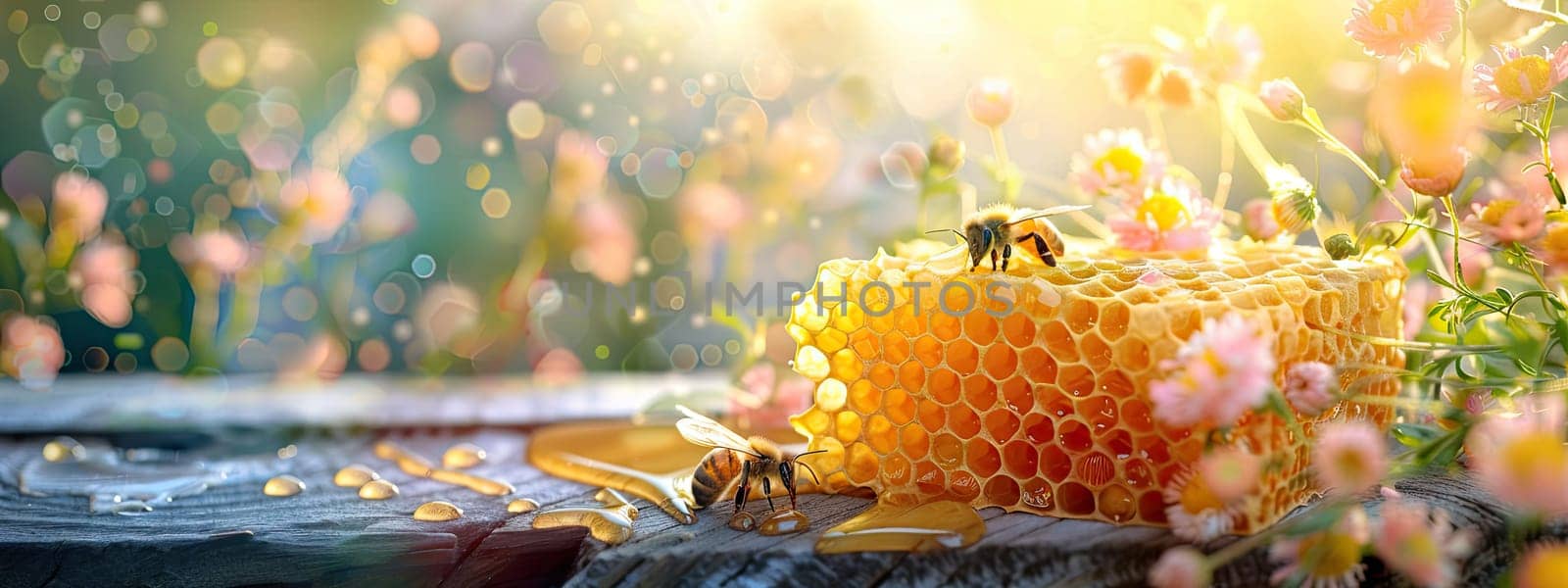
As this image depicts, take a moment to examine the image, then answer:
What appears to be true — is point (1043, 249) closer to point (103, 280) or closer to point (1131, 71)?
point (1131, 71)

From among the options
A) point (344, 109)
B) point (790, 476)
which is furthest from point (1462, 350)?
point (344, 109)

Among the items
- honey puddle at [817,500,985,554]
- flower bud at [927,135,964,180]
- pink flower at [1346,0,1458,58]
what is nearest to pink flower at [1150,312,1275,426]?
honey puddle at [817,500,985,554]

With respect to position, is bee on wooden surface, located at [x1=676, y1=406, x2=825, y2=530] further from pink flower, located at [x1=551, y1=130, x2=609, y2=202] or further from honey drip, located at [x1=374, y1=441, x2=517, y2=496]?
pink flower, located at [x1=551, y1=130, x2=609, y2=202]

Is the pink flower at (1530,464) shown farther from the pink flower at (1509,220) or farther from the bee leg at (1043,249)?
the bee leg at (1043,249)

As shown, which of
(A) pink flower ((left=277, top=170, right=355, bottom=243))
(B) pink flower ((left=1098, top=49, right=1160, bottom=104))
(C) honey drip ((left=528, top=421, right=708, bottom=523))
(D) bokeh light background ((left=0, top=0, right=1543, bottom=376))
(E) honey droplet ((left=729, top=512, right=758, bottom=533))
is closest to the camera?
(E) honey droplet ((left=729, top=512, right=758, bottom=533))

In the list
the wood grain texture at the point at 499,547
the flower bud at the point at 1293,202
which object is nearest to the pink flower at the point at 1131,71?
the flower bud at the point at 1293,202

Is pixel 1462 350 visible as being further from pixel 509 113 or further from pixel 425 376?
pixel 509 113

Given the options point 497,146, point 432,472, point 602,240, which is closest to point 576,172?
point 602,240
